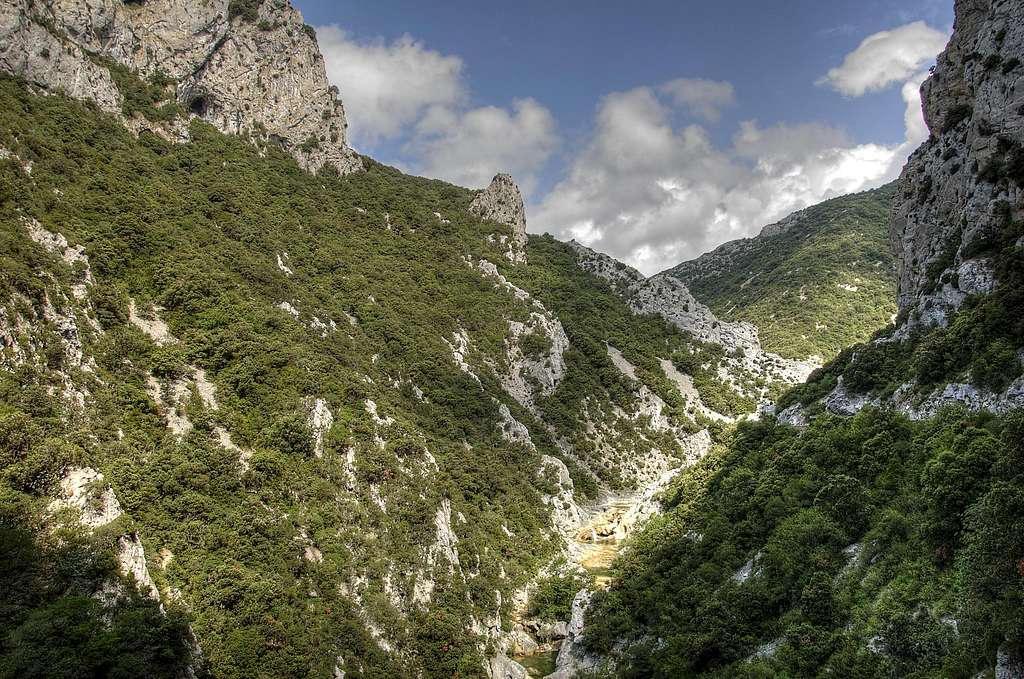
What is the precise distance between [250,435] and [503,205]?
8640 cm

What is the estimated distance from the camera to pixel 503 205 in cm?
11188

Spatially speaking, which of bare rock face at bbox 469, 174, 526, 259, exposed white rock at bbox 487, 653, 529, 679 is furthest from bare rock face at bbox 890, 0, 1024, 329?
bare rock face at bbox 469, 174, 526, 259

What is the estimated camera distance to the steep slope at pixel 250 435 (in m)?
21.8

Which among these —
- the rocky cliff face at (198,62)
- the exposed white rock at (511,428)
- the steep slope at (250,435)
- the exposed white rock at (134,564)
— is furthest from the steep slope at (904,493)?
the rocky cliff face at (198,62)

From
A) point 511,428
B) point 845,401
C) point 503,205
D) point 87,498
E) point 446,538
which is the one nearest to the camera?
point 87,498

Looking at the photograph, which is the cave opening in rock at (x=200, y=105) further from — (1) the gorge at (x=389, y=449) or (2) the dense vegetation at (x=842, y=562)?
(2) the dense vegetation at (x=842, y=562)

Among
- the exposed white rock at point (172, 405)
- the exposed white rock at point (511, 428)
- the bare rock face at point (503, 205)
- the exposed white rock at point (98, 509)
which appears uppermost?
the bare rock face at point (503, 205)

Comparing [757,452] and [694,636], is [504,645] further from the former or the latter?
[757,452]

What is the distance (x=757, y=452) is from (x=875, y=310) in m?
107

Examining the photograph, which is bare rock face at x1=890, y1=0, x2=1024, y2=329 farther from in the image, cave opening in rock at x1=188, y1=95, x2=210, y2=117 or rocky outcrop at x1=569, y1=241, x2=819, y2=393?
cave opening in rock at x1=188, y1=95, x2=210, y2=117

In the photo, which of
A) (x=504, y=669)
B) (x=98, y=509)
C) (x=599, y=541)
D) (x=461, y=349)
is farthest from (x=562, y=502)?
(x=98, y=509)

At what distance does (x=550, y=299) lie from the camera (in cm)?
9781

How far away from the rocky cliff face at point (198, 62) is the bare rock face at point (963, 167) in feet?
262

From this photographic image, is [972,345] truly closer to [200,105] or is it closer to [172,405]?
[172,405]
